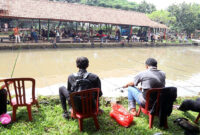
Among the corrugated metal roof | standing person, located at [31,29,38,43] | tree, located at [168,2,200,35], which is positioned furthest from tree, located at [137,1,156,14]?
standing person, located at [31,29,38,43]

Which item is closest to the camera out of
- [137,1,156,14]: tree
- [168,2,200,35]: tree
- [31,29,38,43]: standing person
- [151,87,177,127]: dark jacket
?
[151,87,177,127]: dark jacket

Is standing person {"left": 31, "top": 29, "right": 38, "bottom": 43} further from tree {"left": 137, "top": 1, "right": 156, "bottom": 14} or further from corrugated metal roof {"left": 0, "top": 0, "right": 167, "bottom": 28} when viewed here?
tree {"left": 137, "top": 1, "right": 156, "bottom": 14}

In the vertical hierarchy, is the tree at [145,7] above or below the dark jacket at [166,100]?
above

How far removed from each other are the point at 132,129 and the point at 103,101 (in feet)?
3.56

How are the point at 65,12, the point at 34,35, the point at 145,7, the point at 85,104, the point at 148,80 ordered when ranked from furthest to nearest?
the point at 145,7 → the point at 65,12 → the point at 34,35 → the point at 148,80 → the point at 85,104

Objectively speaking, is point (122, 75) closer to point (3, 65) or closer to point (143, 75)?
point (143, 75)

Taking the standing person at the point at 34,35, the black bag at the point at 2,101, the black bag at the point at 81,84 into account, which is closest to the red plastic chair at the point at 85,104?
the black bag at the point at 81,84

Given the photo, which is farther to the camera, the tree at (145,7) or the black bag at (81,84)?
the tree at (145,7)

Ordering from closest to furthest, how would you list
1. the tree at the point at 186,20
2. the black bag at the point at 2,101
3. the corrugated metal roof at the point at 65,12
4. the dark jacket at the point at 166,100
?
1. the dark jacket at the point at 166,100
2. the black bag at the point at 2,101
3. the corrugated metal roof at the point at 65,12
4. the tree at the point at 186,20

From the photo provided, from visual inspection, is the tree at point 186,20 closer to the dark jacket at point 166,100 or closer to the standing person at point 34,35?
the standing person at point 34,35

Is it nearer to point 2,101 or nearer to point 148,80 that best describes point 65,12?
point 2,101

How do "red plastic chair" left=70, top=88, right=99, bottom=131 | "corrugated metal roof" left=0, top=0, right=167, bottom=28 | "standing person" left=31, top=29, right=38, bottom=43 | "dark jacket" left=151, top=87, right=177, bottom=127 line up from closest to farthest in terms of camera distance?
"red plastic chair" left=70, top=88, right=99, bottom=131, "dark jacket" left=151, top=87, right=177, bottom=127, "corrugated metal roof" left=0, top=0, right=167, bottom=28, "standing person" left=31, top=29, right=38, bottom=43

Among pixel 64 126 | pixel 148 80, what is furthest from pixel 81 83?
pixel 148 80

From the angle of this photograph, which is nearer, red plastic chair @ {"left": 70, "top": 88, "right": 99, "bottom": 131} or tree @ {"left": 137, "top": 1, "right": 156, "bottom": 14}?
red plastic chair @ {"left": 70, "top": 88, "right": 99, "bottom": 131}
